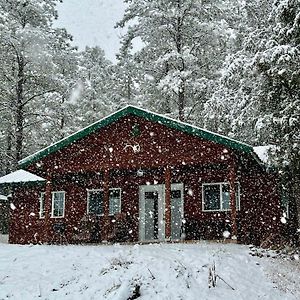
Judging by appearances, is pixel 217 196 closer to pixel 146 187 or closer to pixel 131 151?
pixel 146 187

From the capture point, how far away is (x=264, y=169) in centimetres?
1639

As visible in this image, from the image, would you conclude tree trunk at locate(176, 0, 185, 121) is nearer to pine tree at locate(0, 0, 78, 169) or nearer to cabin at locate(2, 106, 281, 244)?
pine tree at locate(0, 0, 78, 169)

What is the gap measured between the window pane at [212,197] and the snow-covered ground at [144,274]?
439 centimetres

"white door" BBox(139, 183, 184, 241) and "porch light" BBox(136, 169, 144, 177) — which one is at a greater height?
"porch light" BBox(136, 169, 144, 177)

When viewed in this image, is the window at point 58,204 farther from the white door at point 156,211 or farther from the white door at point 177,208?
the white door at point 177,208

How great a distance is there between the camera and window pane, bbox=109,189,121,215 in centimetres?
1839

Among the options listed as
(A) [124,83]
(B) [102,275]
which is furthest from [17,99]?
(B) [102,275]

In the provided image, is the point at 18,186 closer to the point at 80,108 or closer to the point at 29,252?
the point at 29,252

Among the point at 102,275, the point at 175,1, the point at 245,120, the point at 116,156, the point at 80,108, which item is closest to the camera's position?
the point at 102,275

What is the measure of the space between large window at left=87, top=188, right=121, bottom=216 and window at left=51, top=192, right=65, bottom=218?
1.25m

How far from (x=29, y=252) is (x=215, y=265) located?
212 inches

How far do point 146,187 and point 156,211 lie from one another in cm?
100

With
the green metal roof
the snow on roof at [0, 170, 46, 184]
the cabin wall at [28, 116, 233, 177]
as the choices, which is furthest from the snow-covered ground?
the snow on roof at [0, 170, 46, 184]

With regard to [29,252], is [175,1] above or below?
above
